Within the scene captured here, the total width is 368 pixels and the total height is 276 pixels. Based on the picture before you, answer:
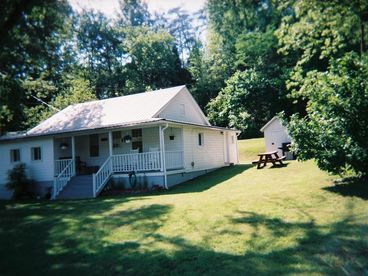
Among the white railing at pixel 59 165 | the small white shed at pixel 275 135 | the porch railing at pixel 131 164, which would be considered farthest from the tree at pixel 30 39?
the small white shed at pixel 275 135

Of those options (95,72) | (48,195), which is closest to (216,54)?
(95,72)

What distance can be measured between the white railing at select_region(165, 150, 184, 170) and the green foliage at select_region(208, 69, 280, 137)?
1883 cm

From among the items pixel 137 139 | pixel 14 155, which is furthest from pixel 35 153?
pixel 137 139

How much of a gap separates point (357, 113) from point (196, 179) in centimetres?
990

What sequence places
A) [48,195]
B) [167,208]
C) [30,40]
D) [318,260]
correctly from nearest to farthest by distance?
[318,260] < [30,40] < [167,208] < [48,195]

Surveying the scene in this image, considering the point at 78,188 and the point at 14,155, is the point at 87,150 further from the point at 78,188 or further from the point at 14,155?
the point at 14,155

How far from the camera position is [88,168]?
62.9 feet

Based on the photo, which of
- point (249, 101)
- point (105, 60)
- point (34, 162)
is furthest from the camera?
point (105, 60)

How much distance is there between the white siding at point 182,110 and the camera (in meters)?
19.3

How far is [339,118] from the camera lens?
9672mm

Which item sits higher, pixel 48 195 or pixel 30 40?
pixel 30 40

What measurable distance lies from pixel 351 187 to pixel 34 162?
52.2 ft

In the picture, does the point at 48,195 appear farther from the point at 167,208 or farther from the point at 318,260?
the point at 318,260

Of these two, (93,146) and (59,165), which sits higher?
(93,146)
